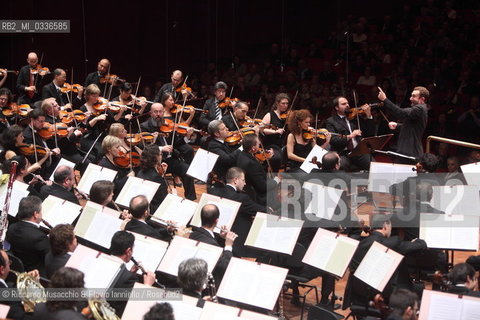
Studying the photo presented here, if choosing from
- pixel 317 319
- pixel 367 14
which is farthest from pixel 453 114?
pixel 317 319

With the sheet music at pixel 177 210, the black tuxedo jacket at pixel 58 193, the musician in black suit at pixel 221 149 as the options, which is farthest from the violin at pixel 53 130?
the sheet music at pixel 177 210

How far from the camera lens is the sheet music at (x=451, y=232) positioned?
18.5 feet

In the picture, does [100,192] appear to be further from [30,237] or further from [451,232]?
[451,232]

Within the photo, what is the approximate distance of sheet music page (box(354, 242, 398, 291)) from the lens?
5105mm

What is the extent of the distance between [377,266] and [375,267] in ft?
0.07

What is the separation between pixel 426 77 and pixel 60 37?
24.9 ft

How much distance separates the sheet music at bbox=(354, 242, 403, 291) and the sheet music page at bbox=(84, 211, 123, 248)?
2104 mm

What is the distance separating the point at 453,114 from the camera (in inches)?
435

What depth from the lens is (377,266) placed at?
5172 millimetres

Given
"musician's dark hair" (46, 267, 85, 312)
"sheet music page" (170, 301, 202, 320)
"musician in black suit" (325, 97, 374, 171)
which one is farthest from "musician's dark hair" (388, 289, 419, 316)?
"musician in black suit" (325, 97, 374, 171)

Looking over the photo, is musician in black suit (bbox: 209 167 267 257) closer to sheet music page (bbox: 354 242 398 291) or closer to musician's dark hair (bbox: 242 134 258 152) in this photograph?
musician's dark hair (bbox: 242 134 258 152)

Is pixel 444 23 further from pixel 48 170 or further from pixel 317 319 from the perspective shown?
pixel 317 319

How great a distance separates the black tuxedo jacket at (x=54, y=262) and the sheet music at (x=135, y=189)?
154cm

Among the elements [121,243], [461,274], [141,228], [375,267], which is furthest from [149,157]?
[461,274]
